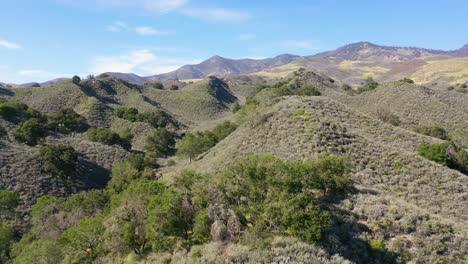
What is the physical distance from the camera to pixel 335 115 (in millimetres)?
41250

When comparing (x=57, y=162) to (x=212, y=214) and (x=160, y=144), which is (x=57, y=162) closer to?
(x=160, y=144)

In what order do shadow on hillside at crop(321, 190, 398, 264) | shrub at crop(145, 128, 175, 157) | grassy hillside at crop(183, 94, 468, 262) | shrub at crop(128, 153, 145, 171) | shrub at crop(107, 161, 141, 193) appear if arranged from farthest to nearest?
shrub at crop(145, 128, 175, 157) → shrub at crop(128, 153, 145, 171) → shrub at crop(107, 161, 141, 193) → grassy hillside at crop(183, 94, 468, 262) → shadow on hillside at crop(321, 190, 398, 264)

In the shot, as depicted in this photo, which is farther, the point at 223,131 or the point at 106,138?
the point at 106,138

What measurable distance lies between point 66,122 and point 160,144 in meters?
22.5

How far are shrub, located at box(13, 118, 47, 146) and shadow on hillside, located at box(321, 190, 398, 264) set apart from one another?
175 ft

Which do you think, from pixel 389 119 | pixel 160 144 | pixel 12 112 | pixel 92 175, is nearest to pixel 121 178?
pixel 92 175

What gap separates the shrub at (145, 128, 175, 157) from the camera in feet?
219

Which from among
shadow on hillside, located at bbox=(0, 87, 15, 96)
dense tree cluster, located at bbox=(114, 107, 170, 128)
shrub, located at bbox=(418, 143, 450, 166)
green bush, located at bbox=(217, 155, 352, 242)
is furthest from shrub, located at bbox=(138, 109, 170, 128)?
green bush, located at bbox=(217, 155, 352, 242)

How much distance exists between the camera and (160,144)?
6738 centimetres

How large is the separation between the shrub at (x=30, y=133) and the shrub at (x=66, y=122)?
9575 mm

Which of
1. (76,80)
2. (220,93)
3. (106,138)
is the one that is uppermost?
(76,80)

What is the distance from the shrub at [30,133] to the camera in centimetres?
5388

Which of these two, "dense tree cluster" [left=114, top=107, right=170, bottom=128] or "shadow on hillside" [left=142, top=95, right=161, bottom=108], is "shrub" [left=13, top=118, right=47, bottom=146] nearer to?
"dense tree cluster" [left=114, top=107, right=170, bottom=128]

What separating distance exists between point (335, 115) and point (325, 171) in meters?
21.0
